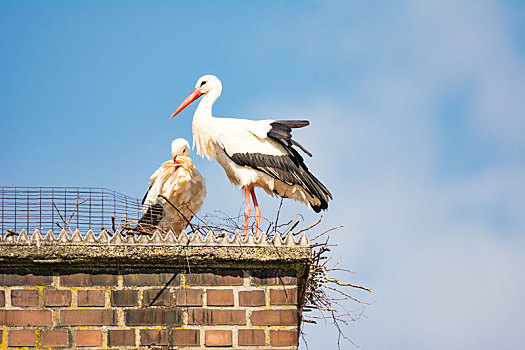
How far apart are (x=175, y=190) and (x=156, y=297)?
12.7ft

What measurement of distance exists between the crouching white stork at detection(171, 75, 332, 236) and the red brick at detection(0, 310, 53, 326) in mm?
3196

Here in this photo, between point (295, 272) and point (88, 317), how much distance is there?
5.48ft

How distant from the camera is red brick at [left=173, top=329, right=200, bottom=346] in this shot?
784 cm

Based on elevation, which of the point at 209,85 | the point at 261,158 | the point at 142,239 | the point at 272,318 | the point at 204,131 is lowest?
the point at 272,318

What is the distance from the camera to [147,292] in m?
7.95

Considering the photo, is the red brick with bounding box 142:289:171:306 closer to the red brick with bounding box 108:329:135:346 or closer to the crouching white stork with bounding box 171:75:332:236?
the red brick with bounding box 108:329:135:346

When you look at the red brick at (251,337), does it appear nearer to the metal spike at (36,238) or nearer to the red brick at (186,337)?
the red brick at (186,337)

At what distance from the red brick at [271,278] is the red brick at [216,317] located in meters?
0.28

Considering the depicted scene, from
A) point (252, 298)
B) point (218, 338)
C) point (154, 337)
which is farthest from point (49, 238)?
point (252, 298)

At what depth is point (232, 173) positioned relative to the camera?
434 inches

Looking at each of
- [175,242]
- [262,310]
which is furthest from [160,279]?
[262,310]

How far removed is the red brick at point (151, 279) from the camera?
797 cm

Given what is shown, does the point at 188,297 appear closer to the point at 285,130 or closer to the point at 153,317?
the point at 153,317

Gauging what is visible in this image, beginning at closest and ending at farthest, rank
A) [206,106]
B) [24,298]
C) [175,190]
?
1. [24,298]
2. [206,106]
3. [175,190]
